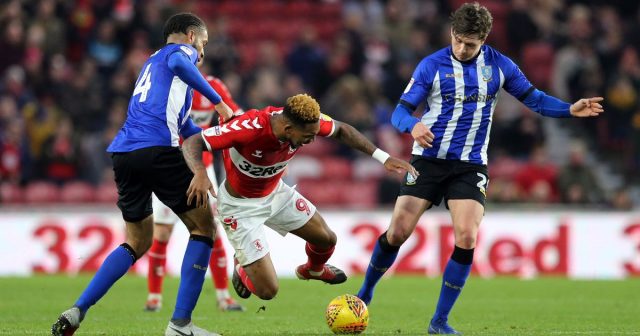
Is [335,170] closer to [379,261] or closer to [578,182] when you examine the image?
[578,182]

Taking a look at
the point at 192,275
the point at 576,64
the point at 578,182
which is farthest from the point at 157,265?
the point at 576,64

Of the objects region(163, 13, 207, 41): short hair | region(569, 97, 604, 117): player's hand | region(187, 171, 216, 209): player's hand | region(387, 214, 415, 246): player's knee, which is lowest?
region(387, 214, 415, 246): player's knee

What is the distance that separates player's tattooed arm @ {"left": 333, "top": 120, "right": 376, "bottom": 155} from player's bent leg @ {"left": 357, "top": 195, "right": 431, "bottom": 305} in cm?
99

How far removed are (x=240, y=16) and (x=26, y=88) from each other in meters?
5.07

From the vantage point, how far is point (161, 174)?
7.77 m

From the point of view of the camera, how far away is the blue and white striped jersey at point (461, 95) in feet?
28.5

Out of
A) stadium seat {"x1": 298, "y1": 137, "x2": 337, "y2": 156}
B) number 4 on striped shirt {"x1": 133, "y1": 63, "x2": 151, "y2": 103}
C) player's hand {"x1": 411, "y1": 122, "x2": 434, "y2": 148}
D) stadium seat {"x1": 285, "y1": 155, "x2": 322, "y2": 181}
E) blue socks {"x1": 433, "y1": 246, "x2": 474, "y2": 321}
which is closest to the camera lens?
number 4 on striped shirt {"x1": 133, "y1": 63, "x2": 151, "y2": 103}

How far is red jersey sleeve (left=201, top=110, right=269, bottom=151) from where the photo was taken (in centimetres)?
759

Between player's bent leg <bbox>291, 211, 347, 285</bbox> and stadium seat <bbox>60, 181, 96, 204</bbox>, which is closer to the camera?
player's bent leg <bbox>291, 211, 347, 285</bbox>

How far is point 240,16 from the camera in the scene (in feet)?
71.0

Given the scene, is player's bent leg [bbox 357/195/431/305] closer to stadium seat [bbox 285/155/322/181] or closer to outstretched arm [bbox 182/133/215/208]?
outstretched arm [bbox 182/133/215/208]

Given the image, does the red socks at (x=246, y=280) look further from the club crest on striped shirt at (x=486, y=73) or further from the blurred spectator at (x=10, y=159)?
the blurred spectator at (x=10, y=159)

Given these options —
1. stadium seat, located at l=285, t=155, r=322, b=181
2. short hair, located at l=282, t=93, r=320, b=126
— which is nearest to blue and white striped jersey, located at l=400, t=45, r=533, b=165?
short hair, located at l=282, t=93, r=320, b=126

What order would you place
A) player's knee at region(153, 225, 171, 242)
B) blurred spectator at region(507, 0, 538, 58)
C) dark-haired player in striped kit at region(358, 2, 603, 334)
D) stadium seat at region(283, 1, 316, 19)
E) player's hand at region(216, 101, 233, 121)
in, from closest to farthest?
player's hand at region(216, 101, 233, 121), dark-haired player in striped kit at region(358, 2, 603, 334), player's knee at region(153, 225, 171, 242), blurred spectator at region(507, 0, 538, 58), stadium seat at region(283, 1, 316, 19)
